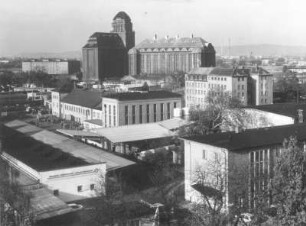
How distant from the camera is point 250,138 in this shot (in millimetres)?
13102

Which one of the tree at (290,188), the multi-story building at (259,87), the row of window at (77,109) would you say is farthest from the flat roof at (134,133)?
the multi-story building at (259,87)

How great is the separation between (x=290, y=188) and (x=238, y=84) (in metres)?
27.7

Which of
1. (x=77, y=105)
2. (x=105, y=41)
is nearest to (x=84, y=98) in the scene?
(x=77, y=105)

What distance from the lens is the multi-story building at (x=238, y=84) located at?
3512cm

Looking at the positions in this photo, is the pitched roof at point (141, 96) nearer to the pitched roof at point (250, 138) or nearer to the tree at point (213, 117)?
the tree at point (213, 117)

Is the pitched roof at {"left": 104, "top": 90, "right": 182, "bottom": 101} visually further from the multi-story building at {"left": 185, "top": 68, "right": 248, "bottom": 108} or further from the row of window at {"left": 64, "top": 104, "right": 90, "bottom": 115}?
the multi-story building at {"left": 185, "top": 68, "right": 248, "bottom": 108}

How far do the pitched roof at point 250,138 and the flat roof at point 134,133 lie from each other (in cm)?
734

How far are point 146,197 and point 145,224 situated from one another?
2.13m

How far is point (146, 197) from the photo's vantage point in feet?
40.8

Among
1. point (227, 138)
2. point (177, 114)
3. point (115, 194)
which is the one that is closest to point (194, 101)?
point (177, 114)

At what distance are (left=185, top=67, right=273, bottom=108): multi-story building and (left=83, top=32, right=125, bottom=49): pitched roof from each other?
25.9m

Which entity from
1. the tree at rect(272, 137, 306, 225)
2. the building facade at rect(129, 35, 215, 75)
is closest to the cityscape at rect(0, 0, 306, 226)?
the tree at rect(272, 137, 306, 225)

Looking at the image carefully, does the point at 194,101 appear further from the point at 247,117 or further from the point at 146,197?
the point at 146,197

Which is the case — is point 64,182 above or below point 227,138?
below
